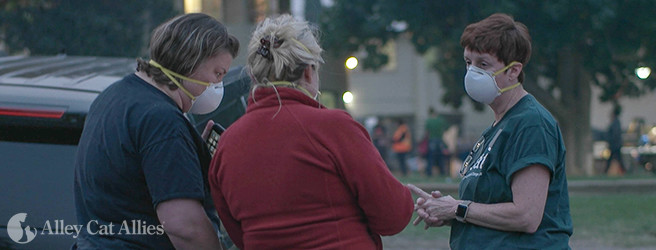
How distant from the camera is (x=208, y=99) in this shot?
106 inches

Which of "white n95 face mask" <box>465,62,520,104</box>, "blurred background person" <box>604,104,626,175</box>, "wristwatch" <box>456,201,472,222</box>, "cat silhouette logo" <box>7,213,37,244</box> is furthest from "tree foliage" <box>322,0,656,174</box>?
"cat silhouette logo" <box>7,213,37,244</box>

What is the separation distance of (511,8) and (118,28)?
9.08m

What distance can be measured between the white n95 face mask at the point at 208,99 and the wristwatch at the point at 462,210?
0.93 m

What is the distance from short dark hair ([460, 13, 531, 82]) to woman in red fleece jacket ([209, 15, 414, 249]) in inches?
30.1

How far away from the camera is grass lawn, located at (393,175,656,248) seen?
8.59m

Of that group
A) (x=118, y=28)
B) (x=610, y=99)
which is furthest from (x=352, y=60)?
(x=610, y=99)

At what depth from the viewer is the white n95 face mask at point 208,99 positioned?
2.65m

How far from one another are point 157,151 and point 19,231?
111cm

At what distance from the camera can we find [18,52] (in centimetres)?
1894

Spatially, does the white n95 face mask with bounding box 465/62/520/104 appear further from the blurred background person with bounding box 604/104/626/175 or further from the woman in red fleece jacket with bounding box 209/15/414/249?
the blurred background person with bounding box 604/104/626/175

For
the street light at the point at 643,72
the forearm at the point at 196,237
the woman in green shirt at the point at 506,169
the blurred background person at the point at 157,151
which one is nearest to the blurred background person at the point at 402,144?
the street light at the point at 643,72

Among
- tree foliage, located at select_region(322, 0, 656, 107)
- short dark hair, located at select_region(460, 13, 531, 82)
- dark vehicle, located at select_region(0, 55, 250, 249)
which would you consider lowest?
tree foliage, located at select_region(322, 0, 656, 107)

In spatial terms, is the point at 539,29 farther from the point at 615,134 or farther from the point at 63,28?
the point at 63,28

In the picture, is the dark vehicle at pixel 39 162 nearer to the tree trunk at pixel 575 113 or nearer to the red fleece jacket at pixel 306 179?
the red fleece jacket at pixel 306 179
